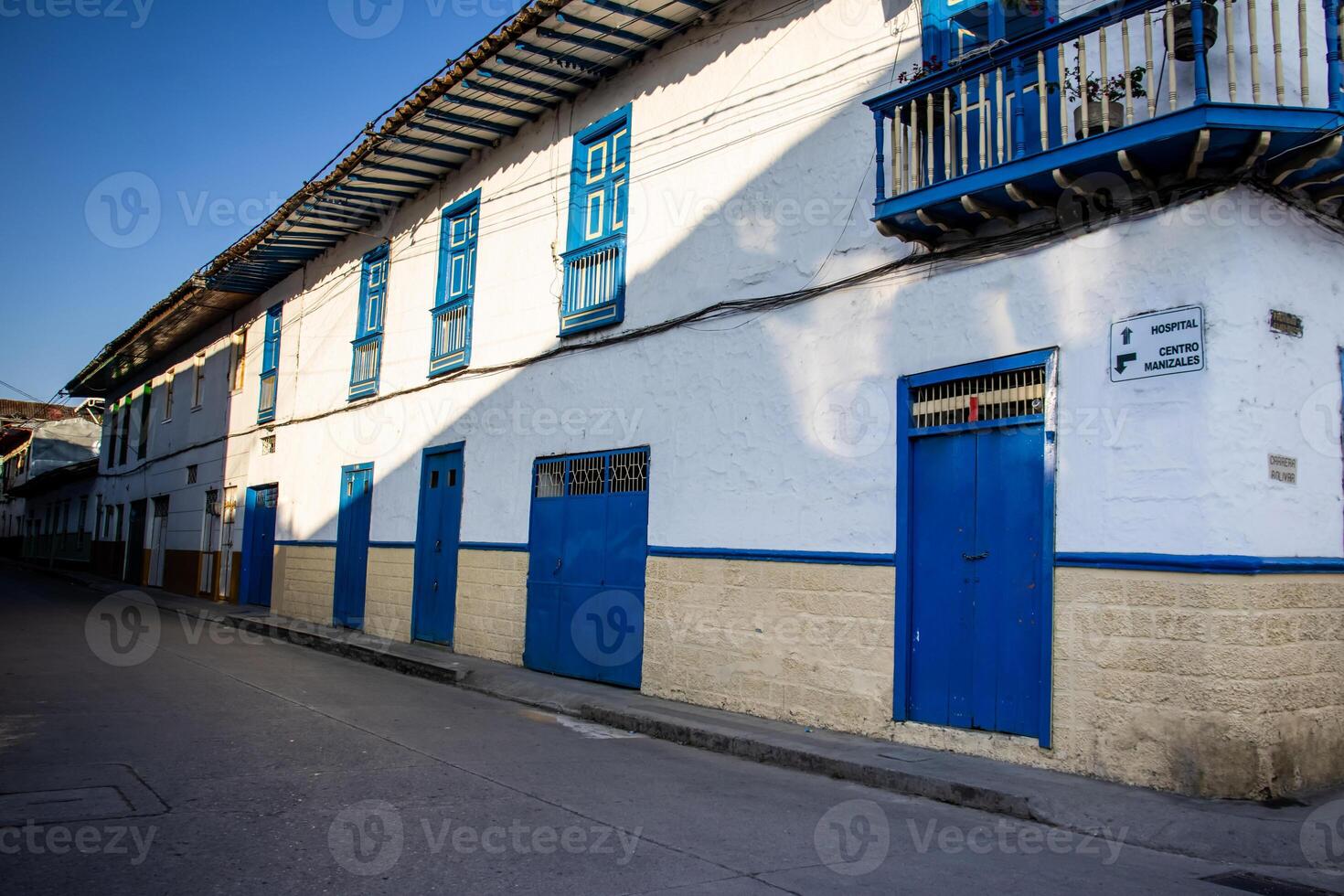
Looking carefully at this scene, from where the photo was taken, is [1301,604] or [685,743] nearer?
[1301,604]

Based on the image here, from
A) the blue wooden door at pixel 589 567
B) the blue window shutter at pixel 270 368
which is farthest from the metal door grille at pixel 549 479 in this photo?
the blue window shutter at pixel 270 368

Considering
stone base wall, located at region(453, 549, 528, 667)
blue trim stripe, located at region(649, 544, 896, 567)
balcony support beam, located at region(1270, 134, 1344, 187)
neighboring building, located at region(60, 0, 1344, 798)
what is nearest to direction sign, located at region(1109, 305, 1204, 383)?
neighboring building, located at region(60, 0, 1344, 798)

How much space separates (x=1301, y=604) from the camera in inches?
230

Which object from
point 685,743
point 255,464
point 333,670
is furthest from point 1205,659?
point 255,464

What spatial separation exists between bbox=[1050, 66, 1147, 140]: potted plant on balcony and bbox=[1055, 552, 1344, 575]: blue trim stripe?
250 cm

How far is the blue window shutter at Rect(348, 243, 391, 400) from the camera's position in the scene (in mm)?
15141

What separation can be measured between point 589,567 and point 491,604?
6.59 ft

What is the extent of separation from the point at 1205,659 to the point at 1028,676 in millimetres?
1124

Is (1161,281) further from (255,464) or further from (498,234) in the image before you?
(255,464)

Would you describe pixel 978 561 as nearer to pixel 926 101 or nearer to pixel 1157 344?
pixel 1157 344

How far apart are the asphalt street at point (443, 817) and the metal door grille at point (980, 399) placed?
2.54 metres

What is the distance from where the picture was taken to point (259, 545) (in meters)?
18.9

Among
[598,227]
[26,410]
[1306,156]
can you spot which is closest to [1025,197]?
[1306,156]

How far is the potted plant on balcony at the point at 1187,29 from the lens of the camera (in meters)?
5.70
